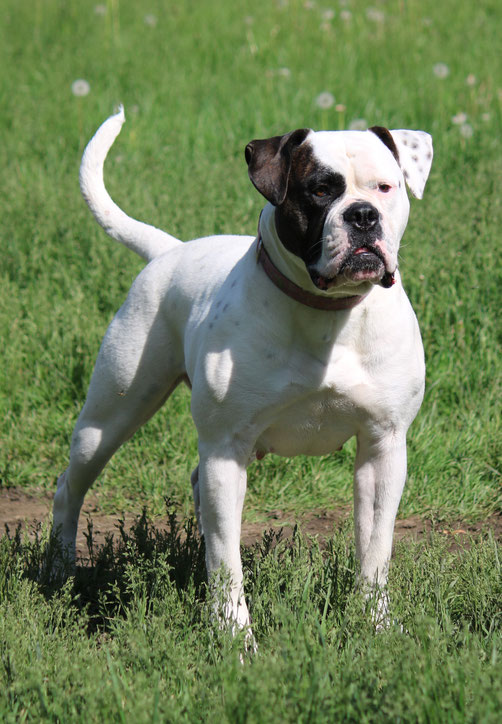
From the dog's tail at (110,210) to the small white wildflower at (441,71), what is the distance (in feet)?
15.6

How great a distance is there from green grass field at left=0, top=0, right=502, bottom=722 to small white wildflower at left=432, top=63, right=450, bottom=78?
0.03m

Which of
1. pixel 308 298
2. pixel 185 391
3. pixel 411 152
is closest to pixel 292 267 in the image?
pixel 308 298

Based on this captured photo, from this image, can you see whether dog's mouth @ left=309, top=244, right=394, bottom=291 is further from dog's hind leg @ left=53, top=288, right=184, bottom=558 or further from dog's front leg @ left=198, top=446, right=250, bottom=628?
dog's hind leg @ left=53, top=288, right=184, bottom=558

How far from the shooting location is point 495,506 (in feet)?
14.4

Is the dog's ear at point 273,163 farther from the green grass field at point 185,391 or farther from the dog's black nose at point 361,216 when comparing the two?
the green grass field at point 185,391

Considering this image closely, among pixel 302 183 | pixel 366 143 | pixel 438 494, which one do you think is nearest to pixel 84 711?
pixel 302 183

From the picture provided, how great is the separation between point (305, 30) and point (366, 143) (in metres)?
7.17

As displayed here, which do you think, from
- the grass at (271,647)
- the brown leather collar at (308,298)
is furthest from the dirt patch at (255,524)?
the brown leather collar at (308,298)

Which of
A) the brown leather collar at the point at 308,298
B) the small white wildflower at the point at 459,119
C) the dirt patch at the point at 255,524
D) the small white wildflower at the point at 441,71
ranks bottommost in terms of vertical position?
the dirt patch at the point at 255,524

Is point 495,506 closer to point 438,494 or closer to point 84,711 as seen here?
point 438,494

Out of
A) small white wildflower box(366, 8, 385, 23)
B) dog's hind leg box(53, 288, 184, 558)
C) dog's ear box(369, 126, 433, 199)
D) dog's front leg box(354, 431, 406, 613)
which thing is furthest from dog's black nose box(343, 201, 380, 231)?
small white wildflower box(366, 8, 385, 23)

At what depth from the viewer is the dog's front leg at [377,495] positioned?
3170 mm

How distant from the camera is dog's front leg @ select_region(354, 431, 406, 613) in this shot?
125 inches

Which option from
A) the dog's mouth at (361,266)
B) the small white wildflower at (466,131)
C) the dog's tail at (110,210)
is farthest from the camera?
the small white wildflower at (466,131)
